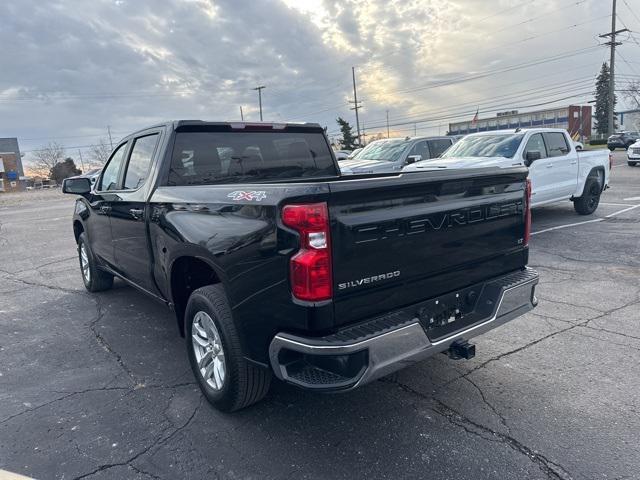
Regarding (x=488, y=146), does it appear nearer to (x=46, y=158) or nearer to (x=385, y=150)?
(x=385, y=150)

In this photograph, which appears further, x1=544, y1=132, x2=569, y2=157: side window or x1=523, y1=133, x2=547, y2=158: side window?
x1=544, y1=132, x2=569, y2=157: side window

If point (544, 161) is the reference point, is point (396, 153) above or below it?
above

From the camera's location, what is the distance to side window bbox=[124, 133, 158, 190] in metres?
4.18

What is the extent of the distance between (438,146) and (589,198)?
4952 millimetres

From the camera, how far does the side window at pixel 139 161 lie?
4.18 metres

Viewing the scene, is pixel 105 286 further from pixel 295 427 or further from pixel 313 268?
pixel 313 268

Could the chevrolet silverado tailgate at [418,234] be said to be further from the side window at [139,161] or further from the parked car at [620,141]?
the parked car at [620,141]

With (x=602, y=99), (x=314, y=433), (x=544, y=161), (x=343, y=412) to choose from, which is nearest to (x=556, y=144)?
(x=544, y=161)

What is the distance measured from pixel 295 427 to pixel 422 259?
134 centimetres

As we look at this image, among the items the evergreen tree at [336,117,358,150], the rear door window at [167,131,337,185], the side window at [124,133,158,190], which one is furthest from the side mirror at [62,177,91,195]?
the evergreen tree at [336,117,358,150]

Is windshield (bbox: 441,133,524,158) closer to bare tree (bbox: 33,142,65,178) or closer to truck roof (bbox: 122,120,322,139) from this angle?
truck roof (bbox: 122,120,322,139)

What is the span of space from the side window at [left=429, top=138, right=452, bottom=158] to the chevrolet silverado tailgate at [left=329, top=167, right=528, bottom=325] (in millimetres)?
11402

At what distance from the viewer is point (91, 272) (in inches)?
237

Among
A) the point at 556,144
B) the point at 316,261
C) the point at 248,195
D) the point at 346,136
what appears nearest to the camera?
the point at 316,261
